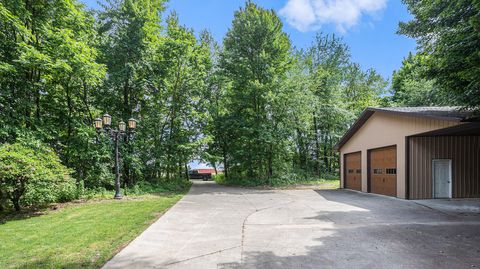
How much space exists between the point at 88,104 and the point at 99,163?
13.3 ft

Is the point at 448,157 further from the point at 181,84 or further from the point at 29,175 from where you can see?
the point at 181,84

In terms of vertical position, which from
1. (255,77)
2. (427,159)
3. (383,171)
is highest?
(255,77)

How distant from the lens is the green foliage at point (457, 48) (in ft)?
19.7

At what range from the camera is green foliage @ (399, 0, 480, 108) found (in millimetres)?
6004

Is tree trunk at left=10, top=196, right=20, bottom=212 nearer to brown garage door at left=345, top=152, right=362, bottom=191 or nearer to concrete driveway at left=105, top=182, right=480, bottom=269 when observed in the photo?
concrete driveway at left=105, top=182, right=480, bottom=269

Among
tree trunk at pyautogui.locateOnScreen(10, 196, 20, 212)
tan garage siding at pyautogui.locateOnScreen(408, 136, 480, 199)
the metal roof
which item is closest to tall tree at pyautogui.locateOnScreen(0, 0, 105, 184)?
tree trunk at pyautogui.locateOnScreen(10, 196, 20, 212)

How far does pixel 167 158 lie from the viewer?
17.5 m

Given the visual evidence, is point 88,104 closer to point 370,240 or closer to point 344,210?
point 344,210

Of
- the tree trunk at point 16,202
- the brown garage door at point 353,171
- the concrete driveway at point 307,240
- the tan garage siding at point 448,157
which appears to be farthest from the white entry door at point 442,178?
Result: the tree trunk at point 16,202

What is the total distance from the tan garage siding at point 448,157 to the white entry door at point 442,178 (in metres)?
0.16

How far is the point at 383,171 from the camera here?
1309 centimetres

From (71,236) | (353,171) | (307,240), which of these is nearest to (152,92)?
(71,236)

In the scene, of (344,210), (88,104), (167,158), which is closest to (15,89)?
(88,104)

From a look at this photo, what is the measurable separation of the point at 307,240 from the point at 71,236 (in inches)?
190
